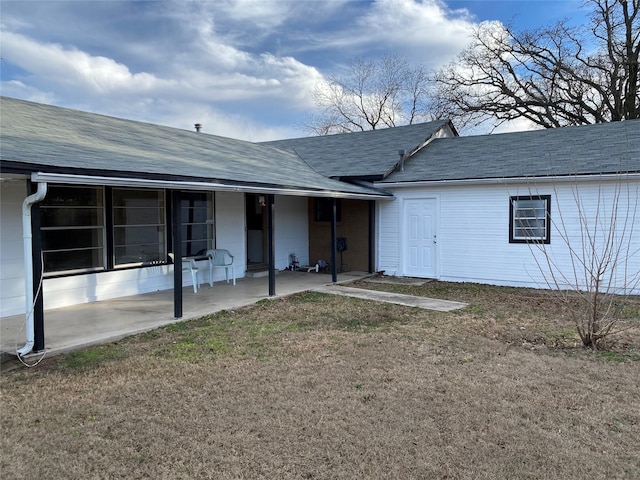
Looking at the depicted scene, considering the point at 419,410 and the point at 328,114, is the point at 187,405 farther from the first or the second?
the point at 328,114

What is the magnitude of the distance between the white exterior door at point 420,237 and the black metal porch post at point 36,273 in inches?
342

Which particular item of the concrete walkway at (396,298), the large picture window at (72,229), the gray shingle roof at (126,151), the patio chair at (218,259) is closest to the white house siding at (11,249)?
the large picture window at (72,229)

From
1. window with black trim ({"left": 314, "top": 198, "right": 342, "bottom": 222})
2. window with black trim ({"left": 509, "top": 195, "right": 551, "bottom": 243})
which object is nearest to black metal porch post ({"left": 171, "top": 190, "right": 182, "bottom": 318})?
window with black trim ({"left": 314, "top": 198, "right": 342, "bottom": 222})

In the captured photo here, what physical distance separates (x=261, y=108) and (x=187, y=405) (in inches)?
901

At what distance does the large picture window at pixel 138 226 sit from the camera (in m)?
8.55

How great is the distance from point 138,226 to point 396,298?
5.20 metres

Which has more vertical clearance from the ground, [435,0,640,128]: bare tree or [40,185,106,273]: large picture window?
[435,0,640,128]: bare tree

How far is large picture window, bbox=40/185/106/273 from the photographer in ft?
24.8

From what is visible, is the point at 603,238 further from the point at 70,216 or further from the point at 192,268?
the point at 70,216

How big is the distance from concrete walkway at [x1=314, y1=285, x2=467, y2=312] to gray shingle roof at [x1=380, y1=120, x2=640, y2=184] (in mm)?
3410

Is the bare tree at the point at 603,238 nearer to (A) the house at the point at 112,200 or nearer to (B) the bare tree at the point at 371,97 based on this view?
(A) the house at the point at 112,200

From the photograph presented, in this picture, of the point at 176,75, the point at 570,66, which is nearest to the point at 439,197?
the point at 176,75

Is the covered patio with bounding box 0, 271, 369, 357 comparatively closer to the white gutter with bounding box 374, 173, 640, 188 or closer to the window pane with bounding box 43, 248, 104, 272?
the window pane with bounding box 43, 248, 104, 272

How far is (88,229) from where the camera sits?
26.7ft
